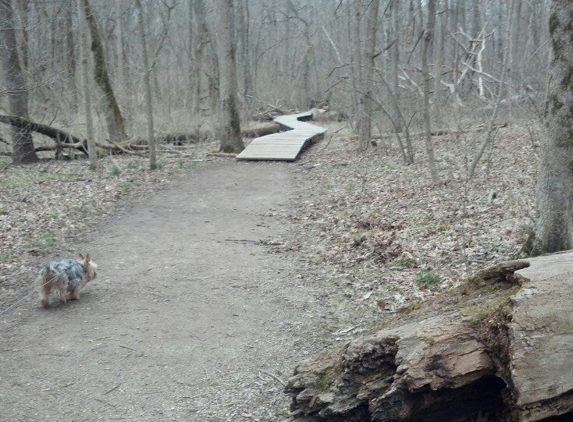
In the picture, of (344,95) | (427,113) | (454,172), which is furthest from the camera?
(344,95)

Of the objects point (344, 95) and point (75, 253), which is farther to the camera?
point (344, 95)

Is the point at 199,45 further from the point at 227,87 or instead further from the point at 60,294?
the point at 60,294

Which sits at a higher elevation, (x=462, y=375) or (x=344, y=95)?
(x=344, y=95)

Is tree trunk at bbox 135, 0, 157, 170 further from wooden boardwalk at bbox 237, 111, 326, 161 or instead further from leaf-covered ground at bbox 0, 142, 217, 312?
wooden boardwalk at bbox 237, 111, 326, 161

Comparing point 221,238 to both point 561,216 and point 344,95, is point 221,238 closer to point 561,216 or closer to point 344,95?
point 561,216

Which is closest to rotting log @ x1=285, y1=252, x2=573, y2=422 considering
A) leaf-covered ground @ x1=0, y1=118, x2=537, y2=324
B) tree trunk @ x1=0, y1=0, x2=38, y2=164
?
leaf-covered ground @ x1=0, y1=118, x2=537, y2=324

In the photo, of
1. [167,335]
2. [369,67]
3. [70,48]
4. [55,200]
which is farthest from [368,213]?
[70,48]

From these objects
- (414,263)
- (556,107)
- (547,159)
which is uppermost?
(556,107)

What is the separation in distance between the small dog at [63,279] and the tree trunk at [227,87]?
13282 millimetres

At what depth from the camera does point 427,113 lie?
38.0 feet

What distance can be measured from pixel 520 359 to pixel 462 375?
1.25ft

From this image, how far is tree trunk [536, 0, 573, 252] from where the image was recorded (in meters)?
5.14

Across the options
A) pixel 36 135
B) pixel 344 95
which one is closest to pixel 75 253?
pixel 36 135

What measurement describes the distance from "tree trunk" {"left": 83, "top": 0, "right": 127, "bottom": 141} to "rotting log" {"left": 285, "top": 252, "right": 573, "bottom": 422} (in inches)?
705
